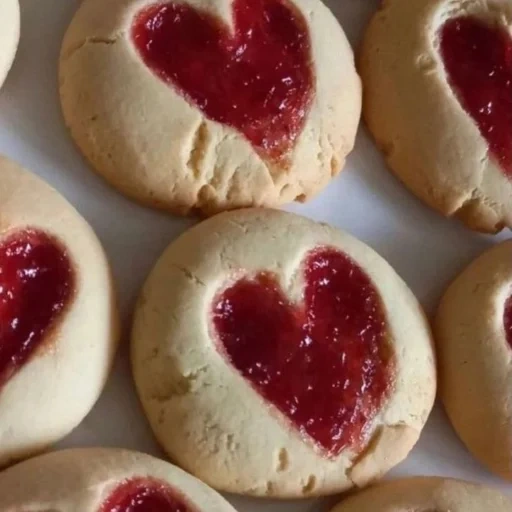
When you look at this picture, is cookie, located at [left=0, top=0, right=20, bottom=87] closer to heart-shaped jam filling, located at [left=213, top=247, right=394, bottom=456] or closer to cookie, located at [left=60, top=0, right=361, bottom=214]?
cookie, located at [left=60, top=0, right=361, bottom=214]

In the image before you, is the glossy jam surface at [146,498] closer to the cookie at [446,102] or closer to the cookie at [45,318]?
the cookie at [45,318]

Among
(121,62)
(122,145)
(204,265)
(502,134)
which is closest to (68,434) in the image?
(204,265)

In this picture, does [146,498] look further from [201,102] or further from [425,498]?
[201,102]

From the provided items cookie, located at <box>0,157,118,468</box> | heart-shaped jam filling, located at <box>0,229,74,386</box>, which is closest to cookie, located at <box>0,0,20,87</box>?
cookie, located at <box>0,157,118,468</box>

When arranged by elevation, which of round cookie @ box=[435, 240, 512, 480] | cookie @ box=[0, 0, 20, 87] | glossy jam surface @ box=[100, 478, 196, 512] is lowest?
round cookie @ box=[435, 240, 512, 480]

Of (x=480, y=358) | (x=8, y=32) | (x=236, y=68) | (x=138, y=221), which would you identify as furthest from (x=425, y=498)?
(x=8, y=32)
